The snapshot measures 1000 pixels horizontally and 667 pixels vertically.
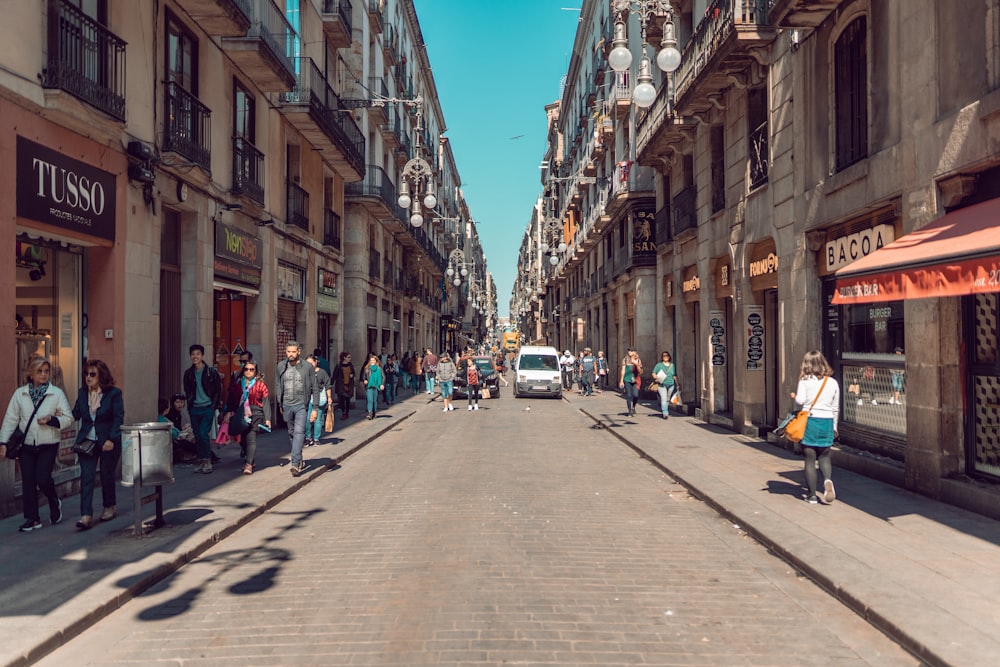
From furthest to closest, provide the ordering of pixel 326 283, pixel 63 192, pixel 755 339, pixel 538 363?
pixel 538 363
pixel 326 283
pixel 755 339
pixel 63 192

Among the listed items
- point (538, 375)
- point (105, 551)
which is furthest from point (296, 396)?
point (538, 375)

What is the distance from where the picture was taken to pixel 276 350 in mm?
18281

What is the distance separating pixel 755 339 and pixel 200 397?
34.5 feet

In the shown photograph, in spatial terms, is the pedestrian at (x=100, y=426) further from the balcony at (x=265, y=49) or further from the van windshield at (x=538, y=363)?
the van windshield at (x=538, y=363)

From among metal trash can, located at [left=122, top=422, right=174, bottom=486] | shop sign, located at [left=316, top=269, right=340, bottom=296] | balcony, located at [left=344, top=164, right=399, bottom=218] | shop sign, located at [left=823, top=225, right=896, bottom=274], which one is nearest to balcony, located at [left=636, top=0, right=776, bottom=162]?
shop sign, located at [left=823, top=225, right=896, bottom=274]

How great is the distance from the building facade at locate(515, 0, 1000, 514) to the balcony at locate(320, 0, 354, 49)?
9.18m

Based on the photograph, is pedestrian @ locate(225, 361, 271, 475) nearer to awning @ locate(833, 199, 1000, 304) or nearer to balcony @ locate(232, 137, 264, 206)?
balcony @ locate(232, 137, 264, 206)

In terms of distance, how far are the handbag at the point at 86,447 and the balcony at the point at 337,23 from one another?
17.7 meters

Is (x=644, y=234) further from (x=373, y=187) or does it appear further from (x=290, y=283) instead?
(x=290, y=283)

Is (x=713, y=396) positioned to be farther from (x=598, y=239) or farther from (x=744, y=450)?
(x=598, y=239)

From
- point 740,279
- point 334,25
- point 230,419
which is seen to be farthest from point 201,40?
point 740,279

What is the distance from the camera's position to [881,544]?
6.66 m

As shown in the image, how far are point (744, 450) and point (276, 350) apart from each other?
36.3 feet

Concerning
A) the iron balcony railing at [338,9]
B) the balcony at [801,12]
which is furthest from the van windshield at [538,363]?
the balcony at [801,12]
